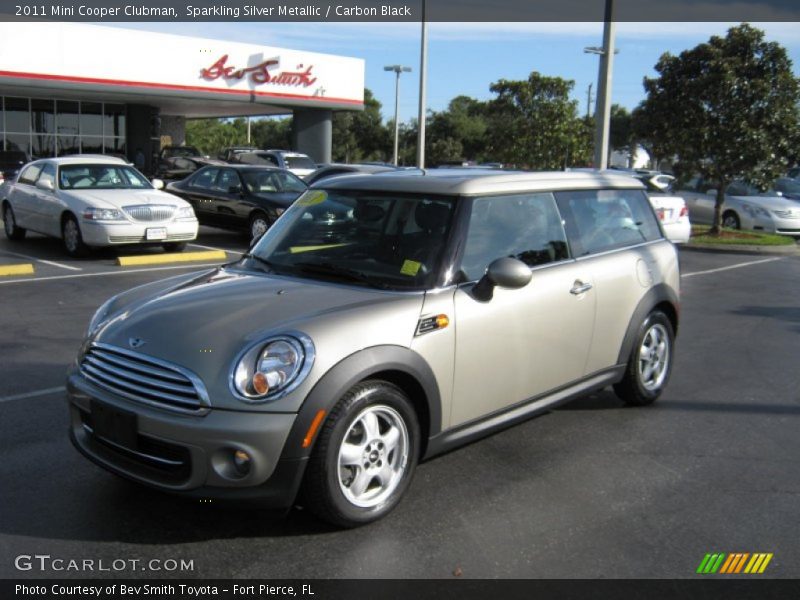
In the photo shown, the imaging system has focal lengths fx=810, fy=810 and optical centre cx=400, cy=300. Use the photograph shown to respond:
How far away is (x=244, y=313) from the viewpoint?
150 inches

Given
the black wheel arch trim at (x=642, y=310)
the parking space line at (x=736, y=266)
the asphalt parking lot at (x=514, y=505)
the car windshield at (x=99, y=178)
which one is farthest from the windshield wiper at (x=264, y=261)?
the parking space line at (x=736, y=266)

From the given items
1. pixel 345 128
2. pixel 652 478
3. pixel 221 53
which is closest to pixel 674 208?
pixel 652 478

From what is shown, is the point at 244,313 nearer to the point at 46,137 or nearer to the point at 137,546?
the point at 137,546

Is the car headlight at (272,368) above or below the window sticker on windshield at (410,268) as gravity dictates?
below

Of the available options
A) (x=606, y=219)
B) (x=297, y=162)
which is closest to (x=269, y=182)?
(x=297, y=162)

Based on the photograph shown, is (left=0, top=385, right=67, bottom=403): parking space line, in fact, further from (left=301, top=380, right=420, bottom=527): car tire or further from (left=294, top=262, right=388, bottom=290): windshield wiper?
(left=301, top=380, right=420, bottom=527): car tire

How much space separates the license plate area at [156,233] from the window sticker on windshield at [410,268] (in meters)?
8.78

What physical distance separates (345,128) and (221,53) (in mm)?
28695

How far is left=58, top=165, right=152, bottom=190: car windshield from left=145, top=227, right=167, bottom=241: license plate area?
125 cm

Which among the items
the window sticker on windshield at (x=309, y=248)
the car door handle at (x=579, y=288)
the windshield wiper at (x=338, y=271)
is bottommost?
the car door handle at (x=579, y=288)

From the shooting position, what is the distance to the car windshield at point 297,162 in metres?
24.2

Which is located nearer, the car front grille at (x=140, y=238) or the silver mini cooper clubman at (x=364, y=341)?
the silver mini cooper clubman at (x=364, y=341)

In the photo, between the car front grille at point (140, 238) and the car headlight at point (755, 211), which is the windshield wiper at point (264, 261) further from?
the car headlight at point (755, 211)

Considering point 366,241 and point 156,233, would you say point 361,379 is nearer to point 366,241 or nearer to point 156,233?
point 366,241
